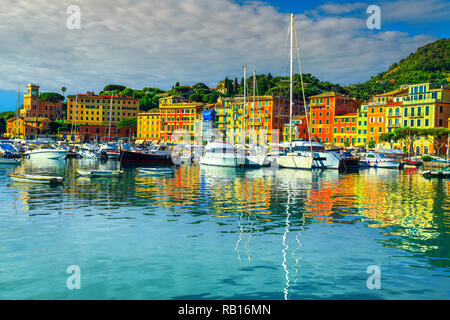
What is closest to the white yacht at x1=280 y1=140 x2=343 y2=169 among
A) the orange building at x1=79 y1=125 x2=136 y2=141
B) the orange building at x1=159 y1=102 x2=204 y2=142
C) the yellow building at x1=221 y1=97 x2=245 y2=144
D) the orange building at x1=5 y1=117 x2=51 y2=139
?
the yellow building at x1=221 y1=97 x2=245 y2=144

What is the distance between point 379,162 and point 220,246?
1934 inches

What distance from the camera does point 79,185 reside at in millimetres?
27891

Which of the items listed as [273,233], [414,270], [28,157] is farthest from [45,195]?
Answer: [28,157]

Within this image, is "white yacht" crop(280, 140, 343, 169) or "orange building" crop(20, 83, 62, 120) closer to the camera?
"white yacht" crop(280, 140, 343, 169)

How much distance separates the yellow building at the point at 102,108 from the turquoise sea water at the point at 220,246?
139m

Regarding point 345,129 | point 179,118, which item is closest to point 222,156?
point 345,129

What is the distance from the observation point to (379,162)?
56.0 m

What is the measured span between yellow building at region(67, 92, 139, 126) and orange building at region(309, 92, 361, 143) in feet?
283

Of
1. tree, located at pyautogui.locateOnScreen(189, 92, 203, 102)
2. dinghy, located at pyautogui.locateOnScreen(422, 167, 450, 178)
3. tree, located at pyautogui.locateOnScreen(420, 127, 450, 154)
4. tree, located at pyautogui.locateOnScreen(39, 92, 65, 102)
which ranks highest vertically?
tree, located at pyautogui.locateOnScreen(39, 92, 65, 102)

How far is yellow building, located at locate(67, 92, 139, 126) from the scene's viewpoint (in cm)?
15725

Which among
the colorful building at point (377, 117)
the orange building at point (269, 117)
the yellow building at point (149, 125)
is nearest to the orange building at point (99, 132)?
the yellow building at point (149, 125)

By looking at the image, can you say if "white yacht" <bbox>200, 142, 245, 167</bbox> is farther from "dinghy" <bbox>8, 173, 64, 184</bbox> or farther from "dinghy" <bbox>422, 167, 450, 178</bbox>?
"dinghy" <bbox>8, 173, 64, 184</bbox>

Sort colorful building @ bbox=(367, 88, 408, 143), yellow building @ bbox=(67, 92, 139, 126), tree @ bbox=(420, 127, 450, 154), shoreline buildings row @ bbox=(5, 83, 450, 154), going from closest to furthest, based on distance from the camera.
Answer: tree @ bbox=(420, 127, 450, 154)
shoreline buildings row @ bbox=(5, 83, 450, 154)
colorful building @ bbox=(367, 88, 408, 143)
yellow building @ bbox=(67, 92, 139, 126)
